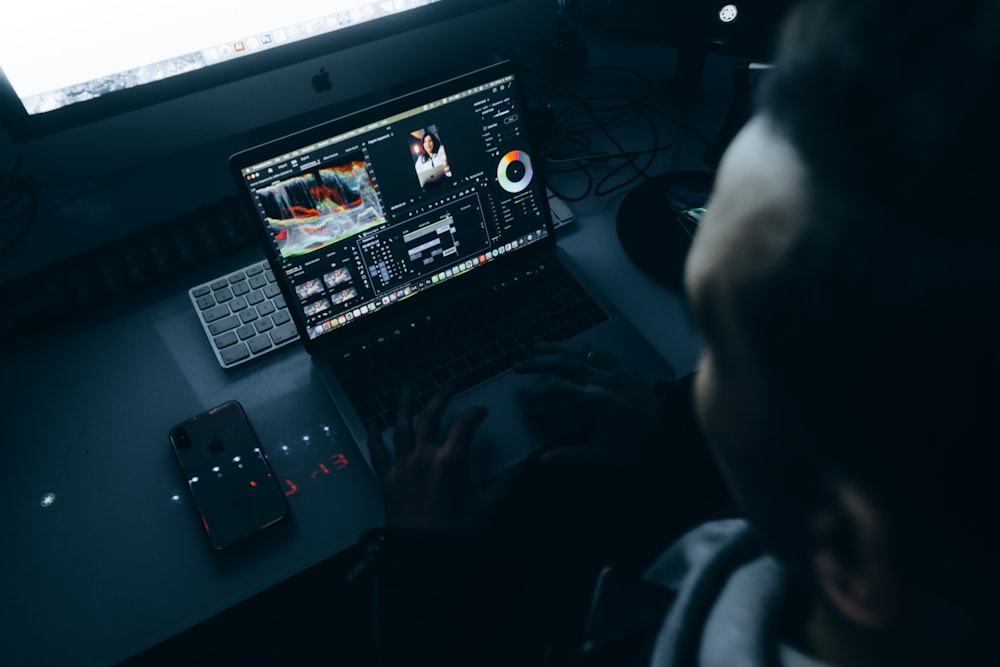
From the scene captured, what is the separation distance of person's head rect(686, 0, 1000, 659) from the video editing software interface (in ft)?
1.81

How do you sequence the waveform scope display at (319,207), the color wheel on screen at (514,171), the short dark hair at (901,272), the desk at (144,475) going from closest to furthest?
the short dark hair at (901,272), the desk at (144,475), the waveform scope display at (319,207), the color wheel on screen at (514,171)

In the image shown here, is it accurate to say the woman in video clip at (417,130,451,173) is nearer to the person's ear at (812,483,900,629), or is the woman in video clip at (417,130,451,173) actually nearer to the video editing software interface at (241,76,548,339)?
the video editing software interface at (241,76,548,339)

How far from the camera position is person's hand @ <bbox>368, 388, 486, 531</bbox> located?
73 centimetres

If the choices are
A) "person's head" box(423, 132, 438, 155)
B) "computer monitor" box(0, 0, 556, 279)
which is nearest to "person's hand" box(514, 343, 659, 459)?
"person's head" box(423, 132, 438, 155)

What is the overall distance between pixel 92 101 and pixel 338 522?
0.60m

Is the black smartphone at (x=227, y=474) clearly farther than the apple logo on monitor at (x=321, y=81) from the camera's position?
No

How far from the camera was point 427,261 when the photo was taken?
0.89 meters

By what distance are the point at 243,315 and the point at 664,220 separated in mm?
624

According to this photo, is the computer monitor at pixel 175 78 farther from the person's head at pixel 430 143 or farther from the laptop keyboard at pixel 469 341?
the laptop keyboard at pixel 469 341

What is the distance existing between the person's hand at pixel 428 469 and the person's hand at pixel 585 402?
0.27 ft

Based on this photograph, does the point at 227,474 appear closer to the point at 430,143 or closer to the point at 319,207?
the point at 319,207

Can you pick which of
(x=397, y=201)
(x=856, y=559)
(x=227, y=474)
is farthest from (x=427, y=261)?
(x=856, y=559)

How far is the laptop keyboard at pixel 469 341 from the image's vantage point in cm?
83

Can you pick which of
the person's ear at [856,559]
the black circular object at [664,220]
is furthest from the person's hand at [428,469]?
the person's ear at [856,559]
